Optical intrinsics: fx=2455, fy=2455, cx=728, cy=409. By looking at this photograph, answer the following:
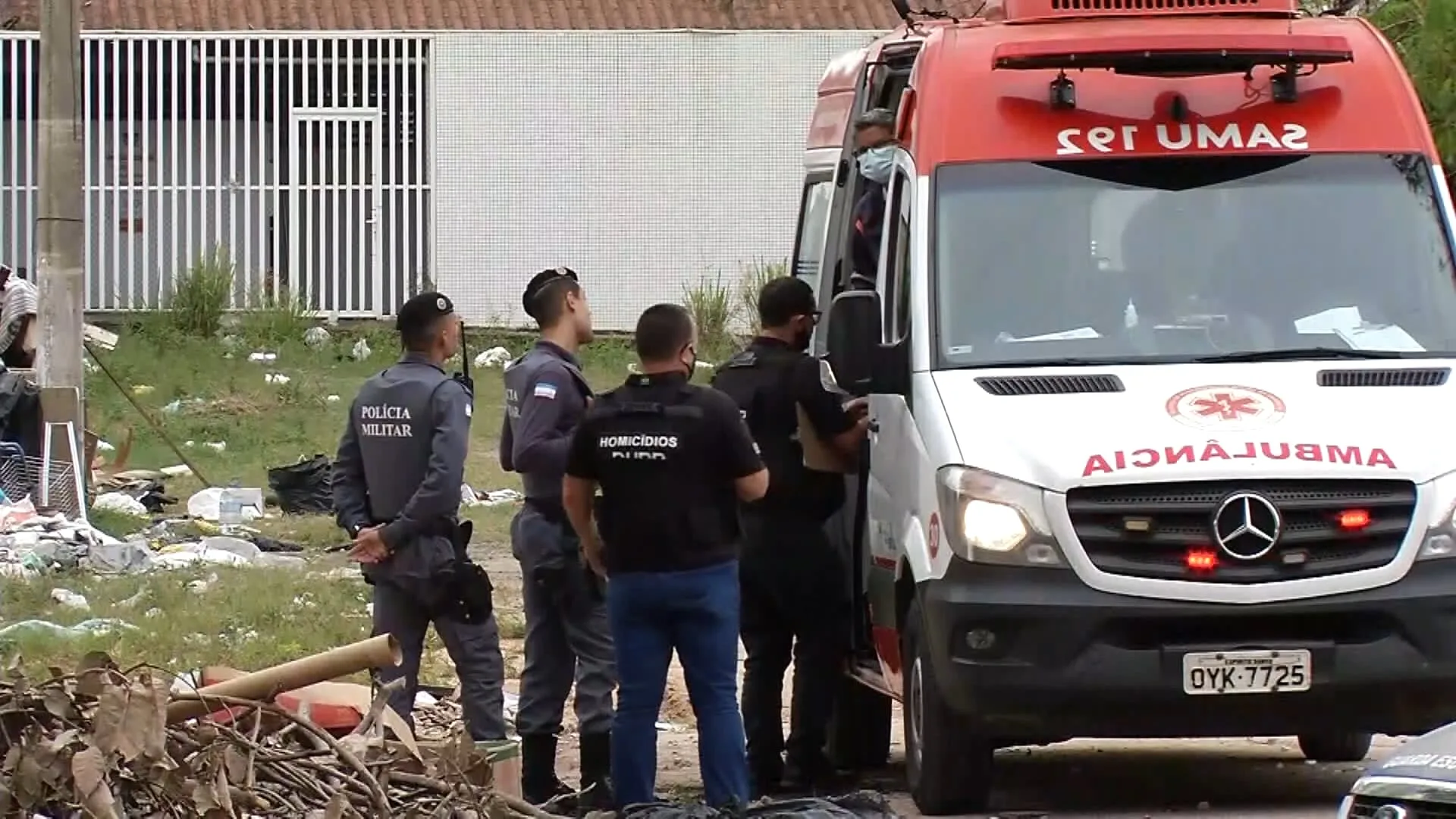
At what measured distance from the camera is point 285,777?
6.20 metres

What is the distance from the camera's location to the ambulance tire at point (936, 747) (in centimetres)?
795

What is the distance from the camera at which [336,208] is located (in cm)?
2588

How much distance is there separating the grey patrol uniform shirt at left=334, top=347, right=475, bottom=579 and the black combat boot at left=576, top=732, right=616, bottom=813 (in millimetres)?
827

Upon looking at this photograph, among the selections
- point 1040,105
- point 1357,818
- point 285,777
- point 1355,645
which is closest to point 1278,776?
point 1355,645

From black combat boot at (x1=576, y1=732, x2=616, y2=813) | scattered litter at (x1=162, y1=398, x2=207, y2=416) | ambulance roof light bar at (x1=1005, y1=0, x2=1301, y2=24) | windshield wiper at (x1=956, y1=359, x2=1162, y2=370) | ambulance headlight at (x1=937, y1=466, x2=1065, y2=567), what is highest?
ambulance roof light bar at (x1=1005, y1=0, x2=1301, y2=24)

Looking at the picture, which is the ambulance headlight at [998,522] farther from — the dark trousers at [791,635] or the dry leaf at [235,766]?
the dry leaf at [235,766]

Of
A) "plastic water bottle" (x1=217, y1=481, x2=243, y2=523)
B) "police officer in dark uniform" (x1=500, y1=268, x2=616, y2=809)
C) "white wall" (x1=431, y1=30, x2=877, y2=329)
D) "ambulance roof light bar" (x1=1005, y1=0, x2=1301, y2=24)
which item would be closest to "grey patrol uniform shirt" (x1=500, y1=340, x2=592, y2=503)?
"police officer in dark uniform" (x1=500, y1=268, x2=616, y2=809)

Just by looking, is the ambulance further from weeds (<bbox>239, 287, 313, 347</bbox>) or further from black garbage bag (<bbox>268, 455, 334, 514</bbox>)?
weeds (<bbox>239, 287, 313, 347</bbox>)

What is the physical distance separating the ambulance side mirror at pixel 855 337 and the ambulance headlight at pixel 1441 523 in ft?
6.05

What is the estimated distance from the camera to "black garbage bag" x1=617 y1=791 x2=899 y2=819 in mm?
7324

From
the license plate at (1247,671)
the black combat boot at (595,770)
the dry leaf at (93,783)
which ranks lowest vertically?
the black combat boot at (595,770)

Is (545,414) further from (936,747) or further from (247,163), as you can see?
(247,163)

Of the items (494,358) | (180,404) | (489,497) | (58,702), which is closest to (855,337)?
(58,702)

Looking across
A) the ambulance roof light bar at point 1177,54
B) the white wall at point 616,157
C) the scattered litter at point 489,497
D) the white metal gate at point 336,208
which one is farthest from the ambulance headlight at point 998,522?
the white metal gate at point 336,208
